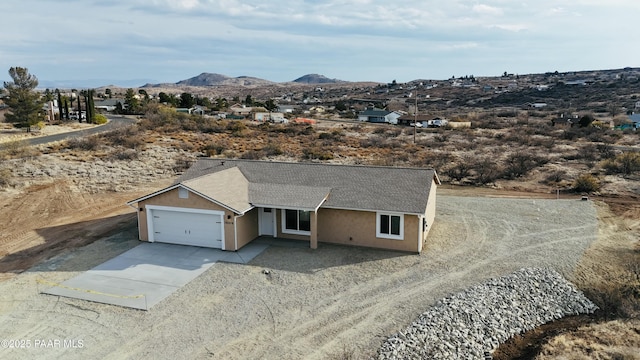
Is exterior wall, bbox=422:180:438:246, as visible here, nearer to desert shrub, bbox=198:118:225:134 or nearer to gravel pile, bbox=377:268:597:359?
gravel pile, bbox=377:268:597:359

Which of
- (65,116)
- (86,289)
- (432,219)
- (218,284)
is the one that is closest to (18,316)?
(86,289)

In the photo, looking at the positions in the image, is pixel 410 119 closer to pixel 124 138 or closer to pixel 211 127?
pixel 211 127

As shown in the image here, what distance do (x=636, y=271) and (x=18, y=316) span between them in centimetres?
2288

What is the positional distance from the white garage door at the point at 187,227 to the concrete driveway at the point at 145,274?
386 mm

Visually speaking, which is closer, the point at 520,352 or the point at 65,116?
the point at 520,352

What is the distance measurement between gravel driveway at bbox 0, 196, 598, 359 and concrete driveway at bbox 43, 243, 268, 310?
480 millimetres

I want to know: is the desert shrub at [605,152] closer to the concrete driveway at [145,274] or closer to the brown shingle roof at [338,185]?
the brown shingle roof at [338,185]

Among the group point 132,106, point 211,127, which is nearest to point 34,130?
point 211,127

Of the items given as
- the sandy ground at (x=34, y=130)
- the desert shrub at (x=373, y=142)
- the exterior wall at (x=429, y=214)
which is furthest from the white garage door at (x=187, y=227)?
the sandy ground at (x=34, y=130)

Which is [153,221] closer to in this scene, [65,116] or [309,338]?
[309,338]

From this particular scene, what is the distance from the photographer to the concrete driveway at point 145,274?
1647 cm

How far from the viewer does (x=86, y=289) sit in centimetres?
1700

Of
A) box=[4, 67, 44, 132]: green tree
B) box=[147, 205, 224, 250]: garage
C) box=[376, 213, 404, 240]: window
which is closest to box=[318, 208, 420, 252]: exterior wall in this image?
box=[376, 213, 404, 240]: window

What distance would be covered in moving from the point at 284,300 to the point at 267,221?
7.29 m
